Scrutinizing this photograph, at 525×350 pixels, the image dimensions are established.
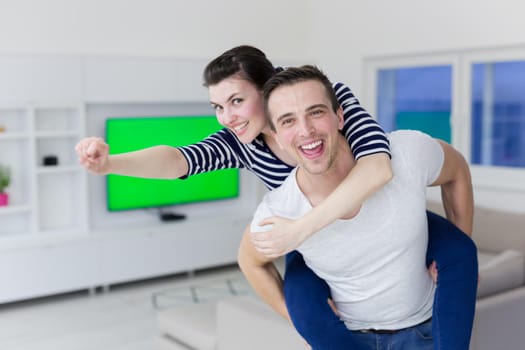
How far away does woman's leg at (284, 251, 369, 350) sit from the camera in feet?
6.14

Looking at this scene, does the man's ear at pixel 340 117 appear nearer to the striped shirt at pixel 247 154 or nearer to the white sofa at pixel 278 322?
the striped shirt at pixel 247 154

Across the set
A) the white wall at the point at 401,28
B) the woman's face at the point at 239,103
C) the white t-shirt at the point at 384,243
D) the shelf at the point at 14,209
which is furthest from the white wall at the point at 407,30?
the woman's face at the point at 239,103

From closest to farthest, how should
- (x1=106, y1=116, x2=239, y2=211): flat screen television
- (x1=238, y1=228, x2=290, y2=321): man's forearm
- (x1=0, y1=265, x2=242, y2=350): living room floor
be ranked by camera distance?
(x1=238, y1=228, x2=290, y2=321): man's forearm → (x1=0, y1=265, x2=242, y2=350): living room floor → (x1=106, y1=116, x2=239, y2=211): flat screen television

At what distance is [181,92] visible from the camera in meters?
6.27

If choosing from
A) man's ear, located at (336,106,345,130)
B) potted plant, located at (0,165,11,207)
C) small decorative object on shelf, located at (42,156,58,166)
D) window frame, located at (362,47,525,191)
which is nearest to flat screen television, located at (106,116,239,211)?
small decorative object on shelf, located at (42,156,58,166)

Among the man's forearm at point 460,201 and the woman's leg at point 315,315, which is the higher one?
the man's forearm at point 460,201

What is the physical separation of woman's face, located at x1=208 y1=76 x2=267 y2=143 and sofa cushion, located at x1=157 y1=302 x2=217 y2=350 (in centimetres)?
174

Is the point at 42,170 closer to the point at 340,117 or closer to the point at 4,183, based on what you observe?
the point at 4,183

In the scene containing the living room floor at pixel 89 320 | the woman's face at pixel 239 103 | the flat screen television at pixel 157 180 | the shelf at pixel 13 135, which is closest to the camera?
the woman's face at pixel 239 103

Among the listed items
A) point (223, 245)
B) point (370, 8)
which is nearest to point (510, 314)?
point (223, 245)

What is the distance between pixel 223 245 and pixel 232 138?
434 centimetres

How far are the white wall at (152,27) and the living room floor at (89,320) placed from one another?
197 cm

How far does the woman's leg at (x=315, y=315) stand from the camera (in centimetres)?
187

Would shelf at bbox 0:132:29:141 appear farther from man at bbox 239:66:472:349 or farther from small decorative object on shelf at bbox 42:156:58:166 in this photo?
man at bbox 239:66:472:349
